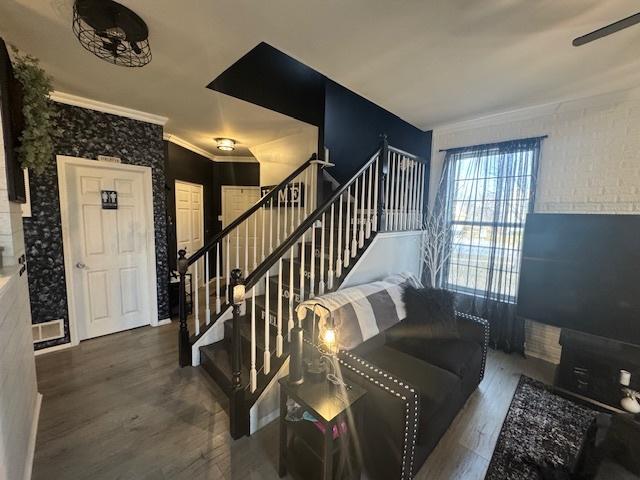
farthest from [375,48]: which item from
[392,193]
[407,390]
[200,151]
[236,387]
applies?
[200,151]

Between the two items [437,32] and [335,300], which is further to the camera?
[335,300]

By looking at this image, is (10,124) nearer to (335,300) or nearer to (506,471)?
(335,300)

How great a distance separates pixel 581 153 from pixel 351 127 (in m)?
2.34

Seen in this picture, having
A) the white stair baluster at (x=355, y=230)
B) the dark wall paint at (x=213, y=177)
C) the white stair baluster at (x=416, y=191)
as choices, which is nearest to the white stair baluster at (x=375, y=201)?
the white stair baluster at (x=355, y=230)

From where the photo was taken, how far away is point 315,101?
291cm

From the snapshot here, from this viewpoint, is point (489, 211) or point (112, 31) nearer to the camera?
point (112, 31)

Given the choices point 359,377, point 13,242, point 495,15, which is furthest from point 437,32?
point 13,242

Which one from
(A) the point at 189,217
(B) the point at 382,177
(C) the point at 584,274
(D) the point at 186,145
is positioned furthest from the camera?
(A) the point at 189,217

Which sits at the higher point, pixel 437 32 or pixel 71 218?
pixel 437 32

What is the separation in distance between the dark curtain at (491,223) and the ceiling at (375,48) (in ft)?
1.95

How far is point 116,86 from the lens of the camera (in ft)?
8.23

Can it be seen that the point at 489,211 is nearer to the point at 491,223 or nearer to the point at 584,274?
the point at 491,223

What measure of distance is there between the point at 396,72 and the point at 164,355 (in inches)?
141

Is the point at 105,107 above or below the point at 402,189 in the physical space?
above
